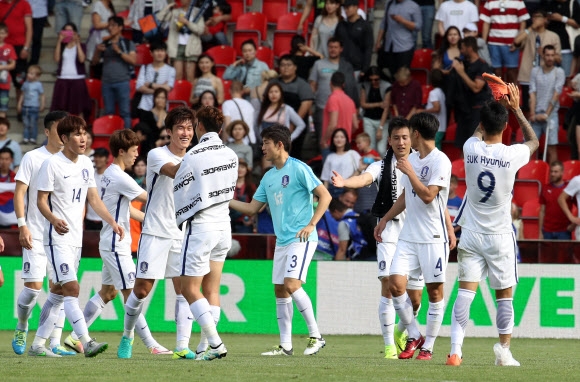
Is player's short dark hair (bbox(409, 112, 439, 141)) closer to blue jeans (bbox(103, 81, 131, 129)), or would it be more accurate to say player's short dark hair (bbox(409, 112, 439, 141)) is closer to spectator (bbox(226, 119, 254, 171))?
spectator (bbox(226, 119, 254, 171))

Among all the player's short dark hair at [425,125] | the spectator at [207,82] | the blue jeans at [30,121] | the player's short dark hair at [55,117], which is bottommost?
the blue jeans at [30,121]

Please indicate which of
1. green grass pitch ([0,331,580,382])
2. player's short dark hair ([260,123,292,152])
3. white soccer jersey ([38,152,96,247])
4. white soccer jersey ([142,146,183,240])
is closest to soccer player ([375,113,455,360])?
green grass pitch ([0,331,580,382])

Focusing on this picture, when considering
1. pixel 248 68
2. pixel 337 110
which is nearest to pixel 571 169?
pixel 337 110

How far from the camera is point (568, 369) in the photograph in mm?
9328

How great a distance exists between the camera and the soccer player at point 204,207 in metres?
9.47

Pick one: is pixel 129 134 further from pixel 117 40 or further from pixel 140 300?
pixel 117 40

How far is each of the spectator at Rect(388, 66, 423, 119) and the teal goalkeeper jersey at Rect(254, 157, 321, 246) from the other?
26.1 ft

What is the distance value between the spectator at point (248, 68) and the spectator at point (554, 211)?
5.52m

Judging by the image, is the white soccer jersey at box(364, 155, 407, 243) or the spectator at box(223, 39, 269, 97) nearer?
the white soccer jersey at box(364, 155, 407, 243)

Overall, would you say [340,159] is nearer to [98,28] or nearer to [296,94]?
[296,94]

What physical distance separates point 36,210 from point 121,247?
36.6 inches

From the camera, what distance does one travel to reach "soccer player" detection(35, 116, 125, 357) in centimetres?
1027

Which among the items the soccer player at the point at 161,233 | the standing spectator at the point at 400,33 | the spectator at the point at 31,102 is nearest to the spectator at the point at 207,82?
the spectator at the point at 31,102

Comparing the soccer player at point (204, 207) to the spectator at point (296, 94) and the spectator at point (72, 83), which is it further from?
the spectator at point (72, 83)
